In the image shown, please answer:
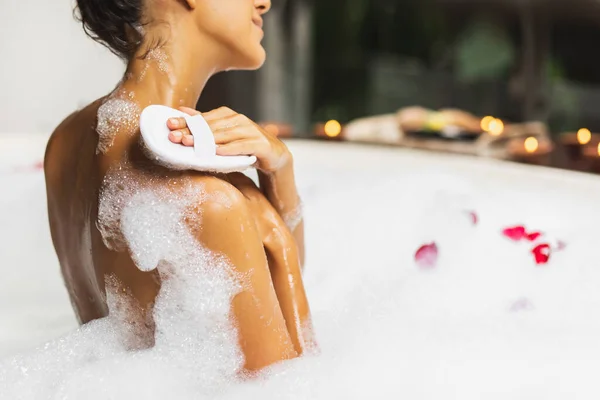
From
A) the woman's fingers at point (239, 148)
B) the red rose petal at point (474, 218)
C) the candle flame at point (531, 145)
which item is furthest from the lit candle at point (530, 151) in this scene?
the woman's fingers at point (239, 148)

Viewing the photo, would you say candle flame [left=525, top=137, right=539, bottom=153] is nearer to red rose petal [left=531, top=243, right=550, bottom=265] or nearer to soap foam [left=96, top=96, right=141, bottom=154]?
red rose petal [left=531, top=243, right=550, bottom=265]

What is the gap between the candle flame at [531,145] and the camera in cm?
187

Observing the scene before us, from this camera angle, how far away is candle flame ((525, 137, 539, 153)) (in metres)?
1.87

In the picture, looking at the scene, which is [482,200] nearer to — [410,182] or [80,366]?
[410,182]

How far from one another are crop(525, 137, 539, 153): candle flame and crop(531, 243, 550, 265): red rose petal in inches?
32.0

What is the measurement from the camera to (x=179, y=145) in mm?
617

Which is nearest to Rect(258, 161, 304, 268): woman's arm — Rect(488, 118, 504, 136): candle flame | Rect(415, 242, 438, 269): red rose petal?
Rect(415, 242, 438, 269): red rose petal

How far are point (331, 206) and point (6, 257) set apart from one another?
61 centimetres

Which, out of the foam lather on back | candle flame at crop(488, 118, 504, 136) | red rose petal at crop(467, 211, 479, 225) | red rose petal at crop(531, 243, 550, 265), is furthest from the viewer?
candle flame at crop(488, 118, 504, 136)

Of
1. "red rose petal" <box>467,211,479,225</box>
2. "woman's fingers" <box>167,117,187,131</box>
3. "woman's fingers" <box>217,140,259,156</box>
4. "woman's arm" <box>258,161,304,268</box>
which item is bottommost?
"red rose petal" <box>467,211,479,225</box>

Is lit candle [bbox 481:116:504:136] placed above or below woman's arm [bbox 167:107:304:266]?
below

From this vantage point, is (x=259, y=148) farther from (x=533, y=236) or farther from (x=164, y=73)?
(x=533, y=236)

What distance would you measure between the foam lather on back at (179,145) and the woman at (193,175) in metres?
0.01

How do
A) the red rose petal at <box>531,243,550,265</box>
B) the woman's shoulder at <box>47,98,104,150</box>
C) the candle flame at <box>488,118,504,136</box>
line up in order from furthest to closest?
the candle flame at <box>488,118,504,136</box>, the red rose petal at <box>531,243,550,265</box>, the woman's shoulder at <box>47,98,104,150</box>
